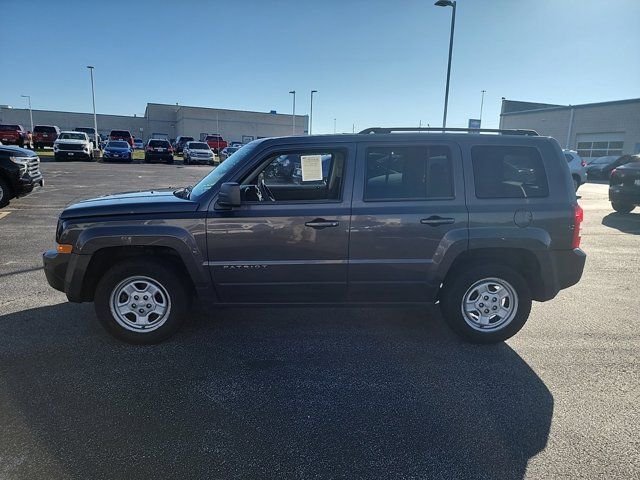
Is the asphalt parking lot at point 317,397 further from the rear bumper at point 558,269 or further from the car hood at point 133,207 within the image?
the car hood at point 133,207

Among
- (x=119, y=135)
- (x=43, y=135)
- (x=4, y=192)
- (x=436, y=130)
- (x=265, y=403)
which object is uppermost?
(x=119, y=135)

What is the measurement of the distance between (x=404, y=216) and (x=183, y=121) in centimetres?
7051

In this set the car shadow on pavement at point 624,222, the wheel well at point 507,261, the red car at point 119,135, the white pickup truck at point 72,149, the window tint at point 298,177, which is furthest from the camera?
the red car at point 119,135

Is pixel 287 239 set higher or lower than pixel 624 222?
higher

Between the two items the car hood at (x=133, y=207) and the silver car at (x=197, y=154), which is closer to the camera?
the car hood at (x=133, y=207)

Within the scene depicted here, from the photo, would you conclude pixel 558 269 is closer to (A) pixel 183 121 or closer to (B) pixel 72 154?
(B) pixel 72 154

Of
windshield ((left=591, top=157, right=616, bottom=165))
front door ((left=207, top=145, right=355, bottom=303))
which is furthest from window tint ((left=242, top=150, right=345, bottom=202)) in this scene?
windshield ((left=591, top=157, right=616, bottom=165))

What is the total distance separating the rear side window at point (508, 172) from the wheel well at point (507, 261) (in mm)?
507

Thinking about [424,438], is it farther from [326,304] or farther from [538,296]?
[538,296]

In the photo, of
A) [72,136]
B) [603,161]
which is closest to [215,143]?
[72,136]

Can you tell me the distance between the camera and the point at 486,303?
414 centimetres

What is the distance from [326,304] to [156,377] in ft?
5.07

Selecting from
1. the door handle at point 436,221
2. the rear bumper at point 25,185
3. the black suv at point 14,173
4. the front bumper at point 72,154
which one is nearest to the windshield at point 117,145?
the front bumper at point 72,154

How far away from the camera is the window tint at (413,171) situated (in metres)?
3.94
